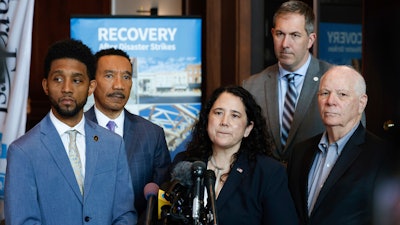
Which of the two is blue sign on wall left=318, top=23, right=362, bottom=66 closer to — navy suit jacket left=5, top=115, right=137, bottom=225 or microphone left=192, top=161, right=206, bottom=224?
navy suit jacket left=5, top=115, right=137, bottom=225

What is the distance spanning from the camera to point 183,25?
184 inches

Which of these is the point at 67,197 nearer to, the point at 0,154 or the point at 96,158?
the point at 96,158

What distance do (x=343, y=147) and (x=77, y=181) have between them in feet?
3.39

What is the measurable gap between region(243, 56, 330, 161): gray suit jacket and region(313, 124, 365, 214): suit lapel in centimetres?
63

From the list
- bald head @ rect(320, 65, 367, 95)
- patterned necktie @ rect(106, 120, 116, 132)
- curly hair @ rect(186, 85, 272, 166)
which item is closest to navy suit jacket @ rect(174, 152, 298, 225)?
curly hair @ rect(186, 85, 272, 166)

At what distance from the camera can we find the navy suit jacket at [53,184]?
1858 millimetres

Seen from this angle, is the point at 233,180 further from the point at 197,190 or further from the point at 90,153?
the point at 197,190

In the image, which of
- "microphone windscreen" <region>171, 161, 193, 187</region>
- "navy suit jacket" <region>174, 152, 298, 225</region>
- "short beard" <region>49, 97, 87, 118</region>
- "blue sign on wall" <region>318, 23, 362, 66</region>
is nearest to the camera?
"microphone windscreen" <region>171, 161, 193, 187</region>

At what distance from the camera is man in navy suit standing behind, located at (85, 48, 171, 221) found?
2.73 m

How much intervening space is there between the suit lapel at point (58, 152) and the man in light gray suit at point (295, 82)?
1285mm

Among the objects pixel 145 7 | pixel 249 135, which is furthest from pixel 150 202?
pixel 145 7

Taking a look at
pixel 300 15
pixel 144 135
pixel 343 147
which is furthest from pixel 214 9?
pixel 343 147

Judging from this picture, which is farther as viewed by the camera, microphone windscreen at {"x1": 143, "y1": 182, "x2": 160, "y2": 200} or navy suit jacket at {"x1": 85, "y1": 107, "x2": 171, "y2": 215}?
navy suit jacket at {"x1": 85, "y1": 107, "x2": 171, "y2": 215}

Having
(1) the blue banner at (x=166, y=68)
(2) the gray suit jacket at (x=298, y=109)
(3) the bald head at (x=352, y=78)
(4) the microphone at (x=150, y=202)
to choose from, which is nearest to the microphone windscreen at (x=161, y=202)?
(4) the microphone at (x=150, y=202)
